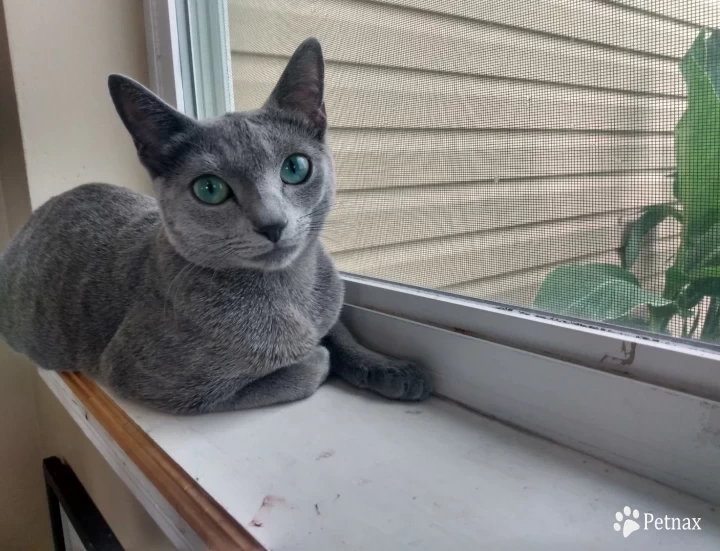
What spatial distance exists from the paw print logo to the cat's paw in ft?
0.97

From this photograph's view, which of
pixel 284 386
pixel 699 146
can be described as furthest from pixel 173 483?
pixel 699 146

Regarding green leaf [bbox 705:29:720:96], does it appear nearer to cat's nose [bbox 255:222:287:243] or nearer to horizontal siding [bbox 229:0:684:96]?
horizontal siding [bbox 229:0:684:96]

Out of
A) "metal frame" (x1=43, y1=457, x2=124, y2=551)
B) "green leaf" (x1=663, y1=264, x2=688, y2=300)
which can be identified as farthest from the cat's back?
"green leaf" (x1=663, y1=264, x2=688, y2=300)

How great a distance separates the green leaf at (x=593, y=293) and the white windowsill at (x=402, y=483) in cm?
16

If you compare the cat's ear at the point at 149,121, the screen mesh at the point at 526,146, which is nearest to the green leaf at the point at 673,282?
the screen mesh at the point at 526,146

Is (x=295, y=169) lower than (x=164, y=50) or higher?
lower

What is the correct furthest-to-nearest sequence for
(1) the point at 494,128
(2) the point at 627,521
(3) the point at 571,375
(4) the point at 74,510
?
(4) the point at 74,510 < (1) the point at 494,128 < (3) the point at 571,375 < (2) the point at 627,521

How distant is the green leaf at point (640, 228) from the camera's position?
534mm

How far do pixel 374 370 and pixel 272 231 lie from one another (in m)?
0.26

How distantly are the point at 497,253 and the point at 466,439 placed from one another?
0.25 m

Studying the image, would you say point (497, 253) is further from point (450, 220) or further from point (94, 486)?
point (94, 486)

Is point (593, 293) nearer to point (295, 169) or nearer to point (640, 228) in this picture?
point (640, 228)

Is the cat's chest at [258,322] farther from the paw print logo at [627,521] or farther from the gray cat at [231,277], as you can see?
the paw print logo at [627,521]

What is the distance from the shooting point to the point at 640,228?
56 cm
